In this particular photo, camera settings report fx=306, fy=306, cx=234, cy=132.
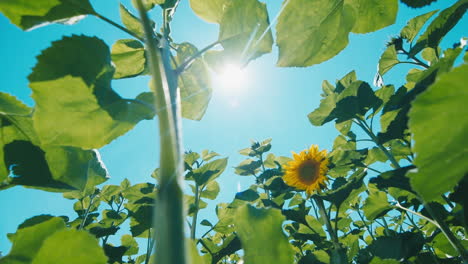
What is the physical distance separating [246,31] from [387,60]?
6.84ft

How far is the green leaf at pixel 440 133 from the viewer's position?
1.27ft

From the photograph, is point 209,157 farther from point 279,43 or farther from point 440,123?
point 440,123

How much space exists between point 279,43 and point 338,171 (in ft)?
7.03

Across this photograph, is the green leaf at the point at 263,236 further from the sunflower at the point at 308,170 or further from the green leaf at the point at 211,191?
the green leaf at the point at 211,191

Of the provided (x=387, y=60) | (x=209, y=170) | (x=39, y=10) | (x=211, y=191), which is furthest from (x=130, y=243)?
(x=39, y=10)

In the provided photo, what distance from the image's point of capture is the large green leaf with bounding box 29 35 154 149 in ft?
1.76

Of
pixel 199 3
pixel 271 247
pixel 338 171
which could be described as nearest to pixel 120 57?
pixel 199 3

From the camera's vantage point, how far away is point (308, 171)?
2.83 metres

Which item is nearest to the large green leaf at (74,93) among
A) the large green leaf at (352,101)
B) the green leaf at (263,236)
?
the green leaf at (263,236)

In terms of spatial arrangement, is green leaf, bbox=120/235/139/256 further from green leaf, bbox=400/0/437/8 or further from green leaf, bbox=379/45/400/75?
green leaf, bbox=400/0/437/8

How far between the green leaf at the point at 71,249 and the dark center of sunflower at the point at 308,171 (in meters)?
2.44

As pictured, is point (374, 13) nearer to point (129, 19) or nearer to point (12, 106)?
point (129, 19)

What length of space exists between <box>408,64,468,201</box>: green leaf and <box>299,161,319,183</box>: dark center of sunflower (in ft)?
7.80

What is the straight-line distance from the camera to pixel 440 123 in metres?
0.40
